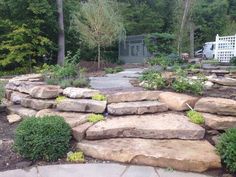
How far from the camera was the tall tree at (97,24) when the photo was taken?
1237 centimetres

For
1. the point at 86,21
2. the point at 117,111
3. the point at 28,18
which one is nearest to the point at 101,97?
the point at 117,111

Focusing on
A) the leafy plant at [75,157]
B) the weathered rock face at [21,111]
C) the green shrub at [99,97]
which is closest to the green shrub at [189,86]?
the green shrub at [99,97]

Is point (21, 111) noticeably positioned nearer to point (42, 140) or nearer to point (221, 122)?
point (42, 140)

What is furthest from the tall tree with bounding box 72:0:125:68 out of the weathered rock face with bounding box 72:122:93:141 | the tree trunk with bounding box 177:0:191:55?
the weathered rock face with bounding box 72:122:93:141

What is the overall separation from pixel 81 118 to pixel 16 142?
981 mm

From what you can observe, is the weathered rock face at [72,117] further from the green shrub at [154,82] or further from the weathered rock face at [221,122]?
the weathered rock face at [221,122]

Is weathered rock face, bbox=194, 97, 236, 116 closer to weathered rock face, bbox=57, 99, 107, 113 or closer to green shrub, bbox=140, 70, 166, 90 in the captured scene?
green shrub, bbox=140, 70, 166, 90

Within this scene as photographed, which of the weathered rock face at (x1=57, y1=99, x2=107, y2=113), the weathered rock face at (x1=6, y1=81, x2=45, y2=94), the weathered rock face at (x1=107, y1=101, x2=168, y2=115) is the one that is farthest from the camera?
the weathered rock face at (x1=6, y1=81, x2=45, y2=94)

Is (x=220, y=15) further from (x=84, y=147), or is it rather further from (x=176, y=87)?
(x=84, y=147)

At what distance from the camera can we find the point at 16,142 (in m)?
3.86

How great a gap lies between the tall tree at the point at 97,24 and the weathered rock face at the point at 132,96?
776cm

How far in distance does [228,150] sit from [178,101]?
1.41 meters

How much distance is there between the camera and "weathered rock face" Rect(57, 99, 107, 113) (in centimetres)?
478

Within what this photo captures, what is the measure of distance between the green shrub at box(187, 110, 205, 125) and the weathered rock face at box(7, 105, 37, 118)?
2.28 m
